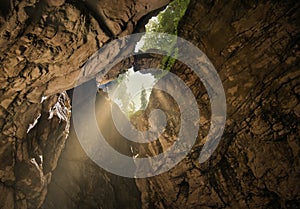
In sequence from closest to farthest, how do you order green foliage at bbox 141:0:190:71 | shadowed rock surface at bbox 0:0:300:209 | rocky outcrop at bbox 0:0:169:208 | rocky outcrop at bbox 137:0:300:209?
rocky outcrop at bbox 0:0:169:208
shadowed rock surface at bbox 0:0:300:209
rocky outcrop at bbox 137:0:300:209
green foliage at bbox 141:0:190:71

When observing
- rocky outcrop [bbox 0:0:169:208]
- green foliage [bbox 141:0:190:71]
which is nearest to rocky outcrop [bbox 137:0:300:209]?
green foliage [bbox 141:0:190:71]

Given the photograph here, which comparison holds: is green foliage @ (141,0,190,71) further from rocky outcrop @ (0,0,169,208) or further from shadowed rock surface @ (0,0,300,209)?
rocky outcrop @ (0,0,169,208)

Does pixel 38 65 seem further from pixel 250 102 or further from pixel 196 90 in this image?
pixel 250 102

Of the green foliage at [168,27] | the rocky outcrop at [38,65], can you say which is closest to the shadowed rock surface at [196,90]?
the rocky outcrop at [38,65]

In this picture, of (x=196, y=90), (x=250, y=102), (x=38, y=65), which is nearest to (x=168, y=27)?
(x=196, y=90)

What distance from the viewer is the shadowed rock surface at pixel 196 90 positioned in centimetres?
602

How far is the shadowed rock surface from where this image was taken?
6016 millimetres

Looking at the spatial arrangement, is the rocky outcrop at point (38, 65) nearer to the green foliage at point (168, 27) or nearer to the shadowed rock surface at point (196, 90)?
the shadowed rock surface at point (196, 90)

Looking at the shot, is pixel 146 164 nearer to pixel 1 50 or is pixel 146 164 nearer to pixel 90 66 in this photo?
pixel 90 66

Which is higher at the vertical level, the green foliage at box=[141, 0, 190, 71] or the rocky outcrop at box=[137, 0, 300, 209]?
the green foliage at box=[141, 0, 190, 71]

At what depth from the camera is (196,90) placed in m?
9.83

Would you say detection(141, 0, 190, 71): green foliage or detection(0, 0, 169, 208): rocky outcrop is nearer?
detection(0, 0, 169, 208): rocky outcrop

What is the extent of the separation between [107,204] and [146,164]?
311 cm

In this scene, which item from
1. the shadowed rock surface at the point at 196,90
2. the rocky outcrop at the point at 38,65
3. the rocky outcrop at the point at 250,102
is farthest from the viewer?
the rocky outcrop at the point at 250,102
